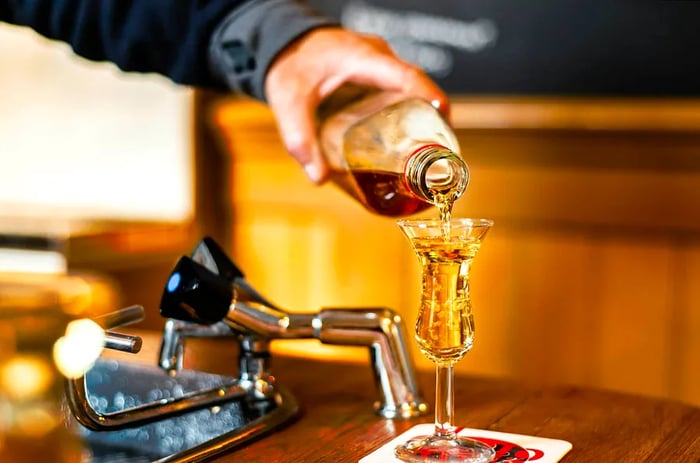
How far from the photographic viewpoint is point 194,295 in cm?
93

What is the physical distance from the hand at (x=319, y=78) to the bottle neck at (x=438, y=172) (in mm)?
237

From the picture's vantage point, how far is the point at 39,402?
2.63ft

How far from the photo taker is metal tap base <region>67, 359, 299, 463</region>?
896mm

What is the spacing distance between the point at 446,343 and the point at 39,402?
1.07 feet

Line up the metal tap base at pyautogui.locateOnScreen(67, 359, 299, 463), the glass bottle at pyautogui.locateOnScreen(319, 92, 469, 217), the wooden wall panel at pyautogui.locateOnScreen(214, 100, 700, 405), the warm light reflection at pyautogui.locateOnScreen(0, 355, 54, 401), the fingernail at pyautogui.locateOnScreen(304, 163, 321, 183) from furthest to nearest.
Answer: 1. the wooden wall panel at pyautogui.locateOnScreen(214, 100, 700, 405)
2. the fingernail at pyautogui.locateOnScreen(304, 163, 321, 183)
3. the glass bottle at pyautogui.locateOnScreen(319, 92, 469, 217)
4. the metal tap base at pyautogui.locateOnScreen(67, 359, 299, 463)
5. the warm light reflection at pyautogui.locateOnScreen(0, 355, 54, 401)

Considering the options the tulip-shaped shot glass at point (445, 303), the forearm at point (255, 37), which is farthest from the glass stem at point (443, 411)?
the forearm at point (255, 37)

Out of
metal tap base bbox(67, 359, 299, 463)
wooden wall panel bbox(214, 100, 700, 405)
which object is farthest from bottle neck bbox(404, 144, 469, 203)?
wooden wall panel bbox(214, 100, 700, 405)

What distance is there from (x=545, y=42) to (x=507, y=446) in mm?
1272

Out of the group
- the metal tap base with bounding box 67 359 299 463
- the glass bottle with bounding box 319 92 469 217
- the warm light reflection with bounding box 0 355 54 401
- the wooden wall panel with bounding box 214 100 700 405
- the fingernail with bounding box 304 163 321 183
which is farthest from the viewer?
the wooden wall panel with bounding box 214 100 700 405

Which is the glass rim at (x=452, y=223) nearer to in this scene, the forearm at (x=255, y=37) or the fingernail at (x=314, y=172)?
the fingernail at (x=314, y=172)

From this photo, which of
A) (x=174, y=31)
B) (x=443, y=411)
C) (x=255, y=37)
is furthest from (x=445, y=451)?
(x=174, y=31)

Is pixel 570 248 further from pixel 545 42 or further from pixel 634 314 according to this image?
pixel 545 42

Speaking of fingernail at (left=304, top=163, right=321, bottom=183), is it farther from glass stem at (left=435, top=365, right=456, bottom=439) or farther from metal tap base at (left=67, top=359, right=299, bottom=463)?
glass stem at (left=435, top=365, right=456, bottom=439)

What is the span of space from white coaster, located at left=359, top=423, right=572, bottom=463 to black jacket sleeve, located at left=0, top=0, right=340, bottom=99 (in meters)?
0.50
